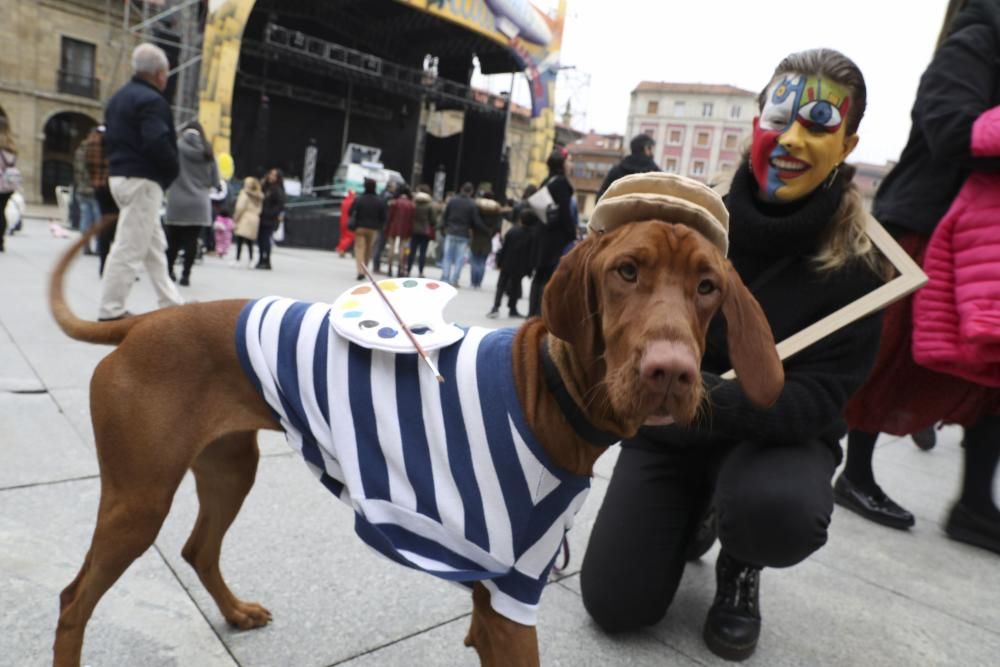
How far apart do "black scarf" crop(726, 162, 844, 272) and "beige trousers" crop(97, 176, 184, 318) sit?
389cm

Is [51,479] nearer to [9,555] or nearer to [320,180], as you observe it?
[9,555]

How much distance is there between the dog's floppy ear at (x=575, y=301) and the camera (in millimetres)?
1284

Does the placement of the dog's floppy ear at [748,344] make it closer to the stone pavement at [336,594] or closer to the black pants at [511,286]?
the stone pavement at [336,594]

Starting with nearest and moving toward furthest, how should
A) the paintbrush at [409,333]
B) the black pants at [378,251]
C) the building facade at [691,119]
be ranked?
the paintbrush at [409,333], the black pants at [378,251], the building facade at [691,119]

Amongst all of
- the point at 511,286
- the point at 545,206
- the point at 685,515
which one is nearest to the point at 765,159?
the point at 685,515

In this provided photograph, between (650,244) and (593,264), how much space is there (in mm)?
122

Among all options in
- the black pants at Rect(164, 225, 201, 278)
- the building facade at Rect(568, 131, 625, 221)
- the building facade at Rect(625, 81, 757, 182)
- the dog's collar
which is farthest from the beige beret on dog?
the building facade at Rect(625, 81, 757, 182)

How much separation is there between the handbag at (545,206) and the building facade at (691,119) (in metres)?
68.2

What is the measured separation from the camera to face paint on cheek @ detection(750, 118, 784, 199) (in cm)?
200

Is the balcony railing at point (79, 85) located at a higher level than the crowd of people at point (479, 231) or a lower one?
higher

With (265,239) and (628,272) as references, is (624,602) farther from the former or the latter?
(265,239)

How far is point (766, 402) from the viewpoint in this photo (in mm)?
1312

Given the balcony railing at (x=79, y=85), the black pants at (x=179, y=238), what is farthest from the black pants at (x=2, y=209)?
the balcony railing at (x=79, y=85)

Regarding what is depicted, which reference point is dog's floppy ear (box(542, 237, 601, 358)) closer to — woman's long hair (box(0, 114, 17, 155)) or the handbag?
the handbag
